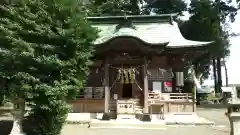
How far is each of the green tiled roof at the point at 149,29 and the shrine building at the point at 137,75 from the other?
70 millimetres

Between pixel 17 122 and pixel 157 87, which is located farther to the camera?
pixel 157 87

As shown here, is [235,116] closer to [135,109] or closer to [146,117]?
[146,117]

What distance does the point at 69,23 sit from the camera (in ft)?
36.0

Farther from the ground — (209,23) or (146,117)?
(209,23)

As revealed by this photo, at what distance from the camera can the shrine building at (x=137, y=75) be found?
60.1ft

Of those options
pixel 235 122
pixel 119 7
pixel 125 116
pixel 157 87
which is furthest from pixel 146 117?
pixel 119 7

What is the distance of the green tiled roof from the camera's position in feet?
66.3

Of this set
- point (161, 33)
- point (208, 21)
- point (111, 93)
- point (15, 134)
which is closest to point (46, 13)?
point (15, 134)

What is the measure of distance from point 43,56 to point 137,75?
10.8 m

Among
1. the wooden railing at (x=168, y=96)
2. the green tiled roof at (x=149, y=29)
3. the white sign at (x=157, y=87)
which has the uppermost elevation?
the green tiled roof at (x=149, y=29)

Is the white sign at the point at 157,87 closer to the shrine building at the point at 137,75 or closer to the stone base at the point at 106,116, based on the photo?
the shrine building at the point at 137,75

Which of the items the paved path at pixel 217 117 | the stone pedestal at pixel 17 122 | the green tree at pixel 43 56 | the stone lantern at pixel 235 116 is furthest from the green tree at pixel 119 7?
the stone lantern at pixel 235 116

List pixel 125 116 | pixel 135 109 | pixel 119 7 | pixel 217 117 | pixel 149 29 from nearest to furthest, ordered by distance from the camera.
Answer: pixel 125 116
pixel 135 109
pixel 217 117
pixel 149 29
pixel 119 7

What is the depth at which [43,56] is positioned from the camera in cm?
1052
